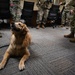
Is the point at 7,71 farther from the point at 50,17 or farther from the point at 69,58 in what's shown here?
the point at 50,17

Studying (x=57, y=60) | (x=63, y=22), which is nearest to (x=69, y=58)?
(x=57, y=60)

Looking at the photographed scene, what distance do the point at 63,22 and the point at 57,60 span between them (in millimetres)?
3599

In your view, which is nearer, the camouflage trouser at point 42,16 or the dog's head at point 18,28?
the dog's head at point 18,28

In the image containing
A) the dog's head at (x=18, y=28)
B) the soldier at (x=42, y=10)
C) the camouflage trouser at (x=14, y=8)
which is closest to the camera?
the dog's head at (x=18, y=28)

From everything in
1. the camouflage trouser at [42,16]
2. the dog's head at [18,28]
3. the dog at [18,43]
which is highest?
the camouflage trouser at [42,16]

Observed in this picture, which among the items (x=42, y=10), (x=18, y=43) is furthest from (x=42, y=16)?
(x=18, y=43)

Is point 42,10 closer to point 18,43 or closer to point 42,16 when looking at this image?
point 42,16

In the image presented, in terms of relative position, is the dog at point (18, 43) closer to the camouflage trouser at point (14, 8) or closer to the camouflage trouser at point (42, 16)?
the camouflage trouser at point (14, 8)

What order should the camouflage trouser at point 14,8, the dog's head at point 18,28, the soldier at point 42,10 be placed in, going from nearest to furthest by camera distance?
the dog's head at point 18,28 → the camouflage trouser at point 14,8 → the soldier at point 42,10

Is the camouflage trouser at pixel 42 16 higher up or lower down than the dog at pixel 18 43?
higher up

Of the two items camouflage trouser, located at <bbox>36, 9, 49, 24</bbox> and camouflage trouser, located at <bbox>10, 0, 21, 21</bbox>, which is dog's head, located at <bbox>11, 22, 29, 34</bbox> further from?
camouflage trouser, located at <bbox>36, 9, 49, 24</bbox>

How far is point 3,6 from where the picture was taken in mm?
3334

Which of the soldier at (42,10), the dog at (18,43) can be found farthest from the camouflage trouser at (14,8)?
the dog at (18,43)

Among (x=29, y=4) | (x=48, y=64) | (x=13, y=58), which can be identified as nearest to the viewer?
(x=48, y=64)
